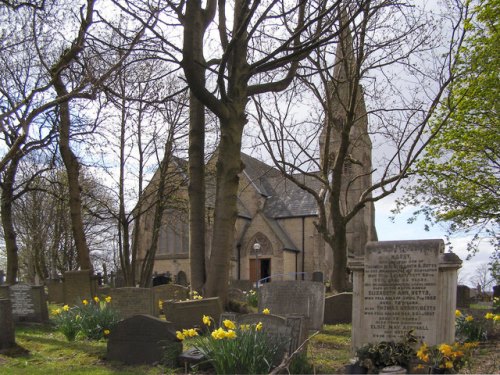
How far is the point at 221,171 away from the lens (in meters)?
12.2

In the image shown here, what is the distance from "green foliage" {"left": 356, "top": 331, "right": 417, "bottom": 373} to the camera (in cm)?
661

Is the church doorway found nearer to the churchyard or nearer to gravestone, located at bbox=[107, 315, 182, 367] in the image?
the churchyard

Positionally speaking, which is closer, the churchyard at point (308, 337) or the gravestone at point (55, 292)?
the churchyard at point (308, 337)

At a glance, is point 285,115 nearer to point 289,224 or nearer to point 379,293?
point 379,293

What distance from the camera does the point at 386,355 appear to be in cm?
674

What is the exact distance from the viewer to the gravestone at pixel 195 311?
10609mm

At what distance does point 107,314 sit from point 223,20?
26.2 ft

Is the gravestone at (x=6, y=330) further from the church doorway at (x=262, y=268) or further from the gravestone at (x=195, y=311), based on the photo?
the church doorway at (x=262, y=268)

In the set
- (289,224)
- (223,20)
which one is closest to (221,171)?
(223,20)

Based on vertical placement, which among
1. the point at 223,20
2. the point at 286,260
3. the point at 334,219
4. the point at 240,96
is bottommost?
the point at 286,260

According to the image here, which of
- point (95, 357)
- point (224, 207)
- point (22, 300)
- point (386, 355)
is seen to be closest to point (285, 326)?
point (386, 355)

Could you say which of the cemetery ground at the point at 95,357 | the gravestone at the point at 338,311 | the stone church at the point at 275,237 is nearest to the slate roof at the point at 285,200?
the stone church at the point at 275,237

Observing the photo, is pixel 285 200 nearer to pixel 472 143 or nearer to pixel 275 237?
pixel 275 237

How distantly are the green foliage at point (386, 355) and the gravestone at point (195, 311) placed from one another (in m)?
4.12
